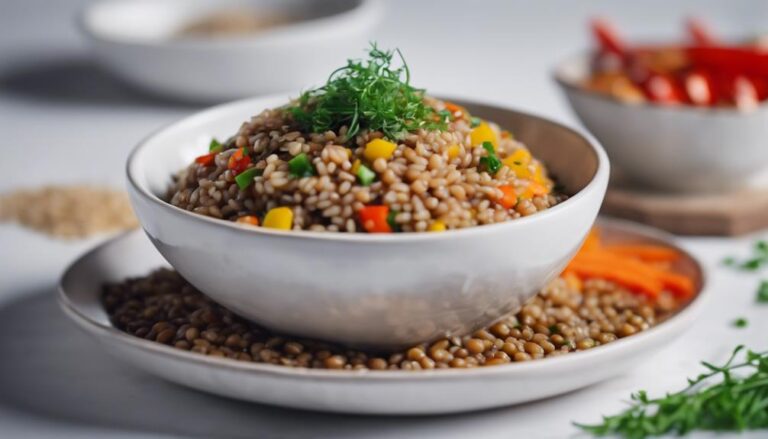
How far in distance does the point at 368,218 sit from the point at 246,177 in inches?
17.7

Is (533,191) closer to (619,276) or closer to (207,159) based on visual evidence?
(619,276)

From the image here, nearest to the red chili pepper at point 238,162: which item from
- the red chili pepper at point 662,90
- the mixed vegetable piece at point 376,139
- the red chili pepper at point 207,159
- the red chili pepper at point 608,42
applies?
the mixed vegetable piece at point 376,139

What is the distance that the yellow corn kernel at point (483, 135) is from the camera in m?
3.84

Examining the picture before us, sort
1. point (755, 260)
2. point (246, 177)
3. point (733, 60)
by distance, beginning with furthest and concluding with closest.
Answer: point (733, 60), point (755, 260), point (246, 177)

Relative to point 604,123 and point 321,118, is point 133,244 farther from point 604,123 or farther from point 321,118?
point 604,123

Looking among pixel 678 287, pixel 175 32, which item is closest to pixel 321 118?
pixel 678 287

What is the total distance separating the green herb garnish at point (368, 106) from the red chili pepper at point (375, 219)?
0.32 m

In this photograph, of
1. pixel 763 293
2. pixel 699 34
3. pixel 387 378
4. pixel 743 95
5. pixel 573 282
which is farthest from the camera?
pixel 699 34

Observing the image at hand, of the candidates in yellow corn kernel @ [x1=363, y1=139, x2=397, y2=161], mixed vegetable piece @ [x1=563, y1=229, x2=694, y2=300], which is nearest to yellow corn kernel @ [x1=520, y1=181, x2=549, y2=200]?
yellow corn kernel @ [x1=363, y1=139, x2=397, y2=161]

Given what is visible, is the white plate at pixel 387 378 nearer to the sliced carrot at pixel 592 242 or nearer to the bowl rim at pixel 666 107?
the sliced carrot at pixel 592 242

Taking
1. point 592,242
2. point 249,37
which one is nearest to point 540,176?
point 592,242

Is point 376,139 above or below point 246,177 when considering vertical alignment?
above

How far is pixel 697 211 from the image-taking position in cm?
551

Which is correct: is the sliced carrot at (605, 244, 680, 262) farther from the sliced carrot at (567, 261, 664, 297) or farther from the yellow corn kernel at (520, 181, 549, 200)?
the yellow corn kernel at (520, 181, 549, 200)
